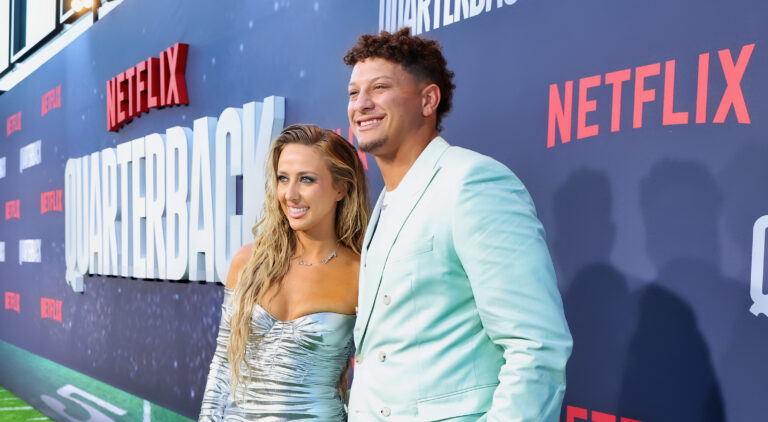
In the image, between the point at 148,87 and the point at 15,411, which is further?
the point at 15,411

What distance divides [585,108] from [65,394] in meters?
5.07

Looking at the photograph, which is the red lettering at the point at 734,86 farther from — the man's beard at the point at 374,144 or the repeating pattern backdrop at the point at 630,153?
the man's beard at the point at 374,144

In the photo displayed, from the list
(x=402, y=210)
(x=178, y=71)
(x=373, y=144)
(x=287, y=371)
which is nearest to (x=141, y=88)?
(x=178, y=71)

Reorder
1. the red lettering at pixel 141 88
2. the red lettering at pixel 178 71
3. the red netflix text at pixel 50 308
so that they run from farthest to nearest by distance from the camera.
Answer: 1. the red netflix text at pixel 50 308
2. the red lettering at pixel 141 88
3. the red lettering at pixel 178 71

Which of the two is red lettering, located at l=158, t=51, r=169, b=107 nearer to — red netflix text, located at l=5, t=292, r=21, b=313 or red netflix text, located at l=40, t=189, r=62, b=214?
red netflix text, located at l=40, t=189, r=62, b=214

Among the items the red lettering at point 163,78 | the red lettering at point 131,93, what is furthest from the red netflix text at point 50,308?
the red lettering at point 163,78

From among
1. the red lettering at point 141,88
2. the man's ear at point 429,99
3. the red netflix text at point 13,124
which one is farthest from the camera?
the red netflix text at point 13,124

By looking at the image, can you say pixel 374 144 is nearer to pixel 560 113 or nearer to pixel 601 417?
pixel 560 113

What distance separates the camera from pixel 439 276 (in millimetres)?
1254

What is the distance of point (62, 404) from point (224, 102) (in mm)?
3403

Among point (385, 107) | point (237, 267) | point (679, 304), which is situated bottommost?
point (679, 304)

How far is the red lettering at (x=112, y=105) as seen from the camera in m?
4.62

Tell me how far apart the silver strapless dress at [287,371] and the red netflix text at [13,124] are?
5914 millimetres

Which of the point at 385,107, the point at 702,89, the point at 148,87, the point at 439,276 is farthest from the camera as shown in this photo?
the point at 148,87
